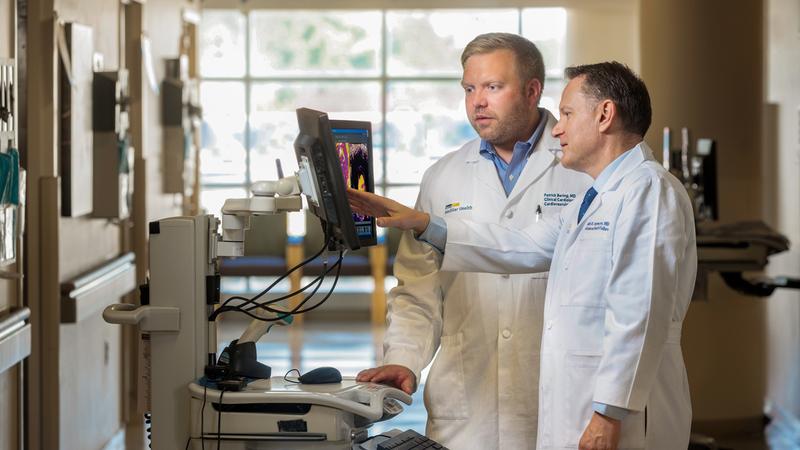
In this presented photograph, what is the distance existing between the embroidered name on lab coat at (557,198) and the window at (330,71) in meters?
8.56

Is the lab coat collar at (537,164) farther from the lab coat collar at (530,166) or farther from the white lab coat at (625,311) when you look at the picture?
the white lab coat at (625,311)

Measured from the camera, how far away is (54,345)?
4.50 m

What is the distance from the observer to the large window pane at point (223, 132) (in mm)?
11305

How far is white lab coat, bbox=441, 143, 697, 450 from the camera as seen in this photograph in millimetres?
2154

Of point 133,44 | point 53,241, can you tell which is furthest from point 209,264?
point 133,44

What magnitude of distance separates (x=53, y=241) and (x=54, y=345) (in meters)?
0.42

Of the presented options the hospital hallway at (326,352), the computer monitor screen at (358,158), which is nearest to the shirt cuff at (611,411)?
the computer monitor screen at (358,158)

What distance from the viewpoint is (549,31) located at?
37.2ft

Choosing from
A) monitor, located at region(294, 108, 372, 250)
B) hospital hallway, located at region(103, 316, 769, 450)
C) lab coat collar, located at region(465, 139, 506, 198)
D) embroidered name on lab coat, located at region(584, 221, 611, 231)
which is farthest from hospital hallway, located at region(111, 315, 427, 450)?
monitor, located at region(294, 108, 372, 250)

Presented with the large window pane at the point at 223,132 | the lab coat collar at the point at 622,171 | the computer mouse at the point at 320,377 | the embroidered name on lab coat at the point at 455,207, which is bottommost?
the computer mouse at the point at 320,377

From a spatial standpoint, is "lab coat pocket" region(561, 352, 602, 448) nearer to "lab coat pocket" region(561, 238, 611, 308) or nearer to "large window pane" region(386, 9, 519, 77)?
"lab coat pocket" region(561, 238, 611, 308)

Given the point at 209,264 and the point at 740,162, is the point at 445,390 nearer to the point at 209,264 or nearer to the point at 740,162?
the point at 209,264

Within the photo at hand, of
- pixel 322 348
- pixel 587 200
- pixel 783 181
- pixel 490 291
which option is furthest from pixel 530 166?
pixel 322 348

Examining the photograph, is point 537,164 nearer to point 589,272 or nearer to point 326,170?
point 589,272
